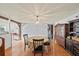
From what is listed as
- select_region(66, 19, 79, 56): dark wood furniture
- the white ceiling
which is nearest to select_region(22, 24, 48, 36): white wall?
the white ceiling

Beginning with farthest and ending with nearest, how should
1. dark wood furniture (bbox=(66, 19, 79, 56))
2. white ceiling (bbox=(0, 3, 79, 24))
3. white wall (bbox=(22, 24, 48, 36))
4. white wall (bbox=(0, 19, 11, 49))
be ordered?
white wall (bbox=(22, 24, 48, 36)) < white wall (bbox=(0, 19, 11, 49)) < dark wood furniture (bbox=(66, 19, 79, 56)) < white ceiling (bbox=(0, 3, 79, 24))

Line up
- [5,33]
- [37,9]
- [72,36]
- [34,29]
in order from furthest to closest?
[34,29] < [5,33] < [72,36] < [37,9]

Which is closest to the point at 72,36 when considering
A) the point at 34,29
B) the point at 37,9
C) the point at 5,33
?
the point at 37,9

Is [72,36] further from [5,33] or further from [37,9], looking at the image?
[5,33]

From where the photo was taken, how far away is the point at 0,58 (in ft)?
6.02

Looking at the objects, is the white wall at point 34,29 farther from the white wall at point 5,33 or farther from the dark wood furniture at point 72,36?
the dark wood furniture at point 72,36

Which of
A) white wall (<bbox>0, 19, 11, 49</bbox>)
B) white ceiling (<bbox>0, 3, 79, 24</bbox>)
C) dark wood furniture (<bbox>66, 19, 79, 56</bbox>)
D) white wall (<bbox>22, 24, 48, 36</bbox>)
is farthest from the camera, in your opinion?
white wall (<bbox>22, 24, 48, 36</bbox>)

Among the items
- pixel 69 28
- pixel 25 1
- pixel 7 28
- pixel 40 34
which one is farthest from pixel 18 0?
pixel 40 34

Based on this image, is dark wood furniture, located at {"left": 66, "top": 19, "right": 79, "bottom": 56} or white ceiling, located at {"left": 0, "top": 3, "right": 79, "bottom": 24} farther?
dark wood furniture, located at {"left": 66, "top": 19, "right": 79, "bottom": 56}

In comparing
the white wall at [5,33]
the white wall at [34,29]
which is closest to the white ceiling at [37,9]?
the white wall at [34,29]

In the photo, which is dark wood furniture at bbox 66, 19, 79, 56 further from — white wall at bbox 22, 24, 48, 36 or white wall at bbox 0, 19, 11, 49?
white wall at bbox 0, 19, 11, 49

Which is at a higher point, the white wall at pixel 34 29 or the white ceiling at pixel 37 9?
the white ceiling at pixel 37 9

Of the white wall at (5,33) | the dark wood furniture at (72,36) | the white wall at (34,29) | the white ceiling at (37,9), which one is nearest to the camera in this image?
the white ceiling at (37,9)

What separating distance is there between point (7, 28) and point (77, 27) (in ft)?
10.1
